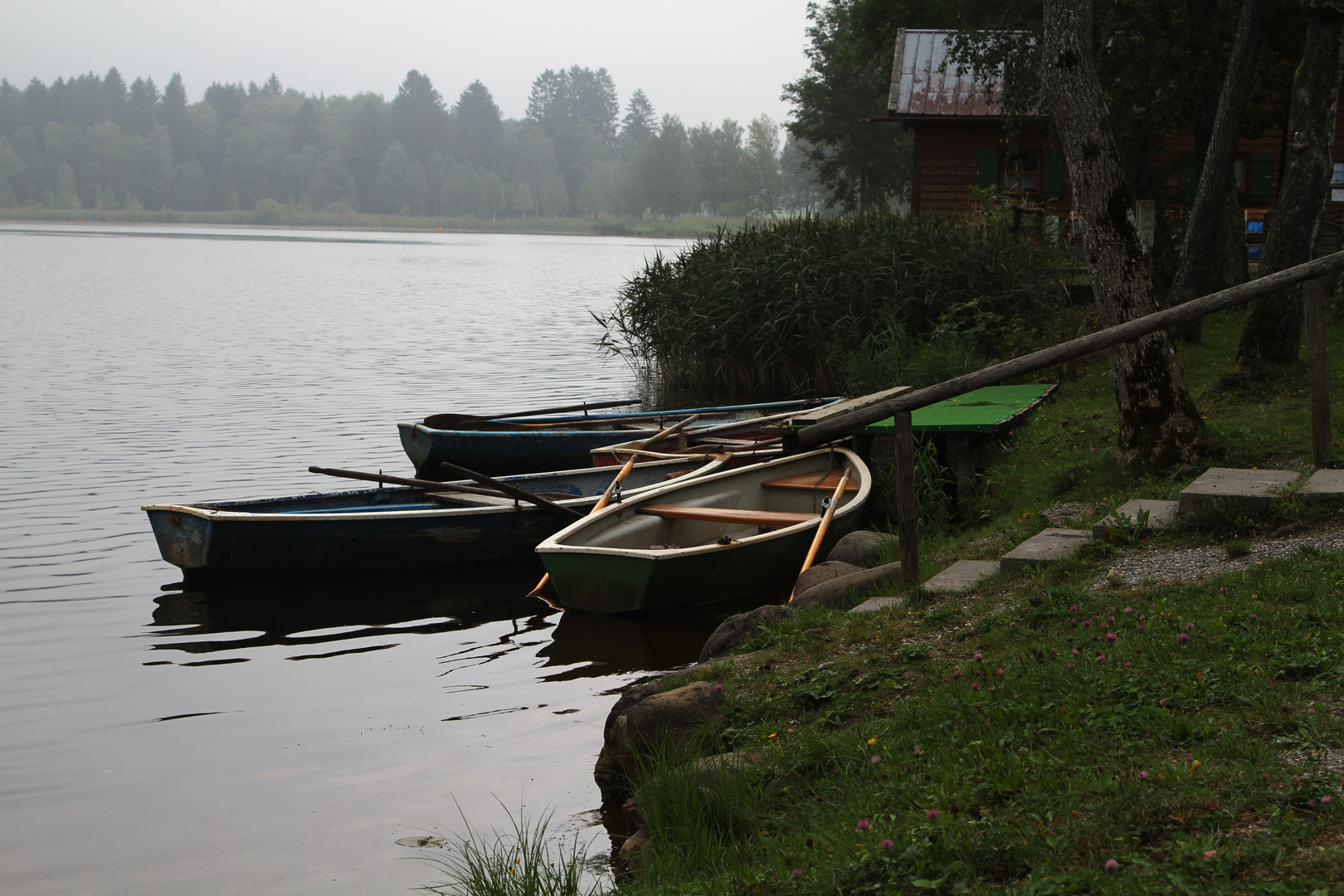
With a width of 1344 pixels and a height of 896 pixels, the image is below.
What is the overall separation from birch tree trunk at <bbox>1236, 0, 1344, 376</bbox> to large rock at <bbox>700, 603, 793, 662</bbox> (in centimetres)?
564

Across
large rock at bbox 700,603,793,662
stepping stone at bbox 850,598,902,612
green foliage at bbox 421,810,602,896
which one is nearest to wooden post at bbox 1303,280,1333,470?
Answer: stepping stone at bbox 850,598,902,612

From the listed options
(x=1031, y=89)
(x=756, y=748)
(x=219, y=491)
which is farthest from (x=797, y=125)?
(x=756, y=748)

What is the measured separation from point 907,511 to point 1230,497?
1628mm

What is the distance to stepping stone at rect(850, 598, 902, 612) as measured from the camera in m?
5.89

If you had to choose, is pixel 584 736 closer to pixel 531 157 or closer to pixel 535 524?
pixel 535 524

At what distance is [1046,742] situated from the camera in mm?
3639

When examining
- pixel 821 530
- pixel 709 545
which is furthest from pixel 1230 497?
pixel 709 545

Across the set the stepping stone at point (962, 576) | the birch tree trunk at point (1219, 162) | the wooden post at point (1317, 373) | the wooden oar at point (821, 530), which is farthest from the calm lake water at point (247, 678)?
the birch tree trunk at point (1219, 162)

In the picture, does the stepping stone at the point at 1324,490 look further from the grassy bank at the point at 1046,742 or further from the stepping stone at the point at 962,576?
the stepping stone at the point at 962,576

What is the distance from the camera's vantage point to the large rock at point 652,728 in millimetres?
4824

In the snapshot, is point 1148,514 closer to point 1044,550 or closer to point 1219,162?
point 1044,550

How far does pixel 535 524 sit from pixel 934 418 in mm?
3639

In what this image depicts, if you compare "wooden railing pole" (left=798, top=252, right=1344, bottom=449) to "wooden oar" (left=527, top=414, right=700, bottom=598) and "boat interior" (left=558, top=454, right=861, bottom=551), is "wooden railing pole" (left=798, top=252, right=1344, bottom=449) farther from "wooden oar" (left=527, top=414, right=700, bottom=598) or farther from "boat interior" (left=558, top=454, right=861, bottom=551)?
"wooden oar" (left=527, top=414, right=700, bottom=598)

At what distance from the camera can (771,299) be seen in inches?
634
